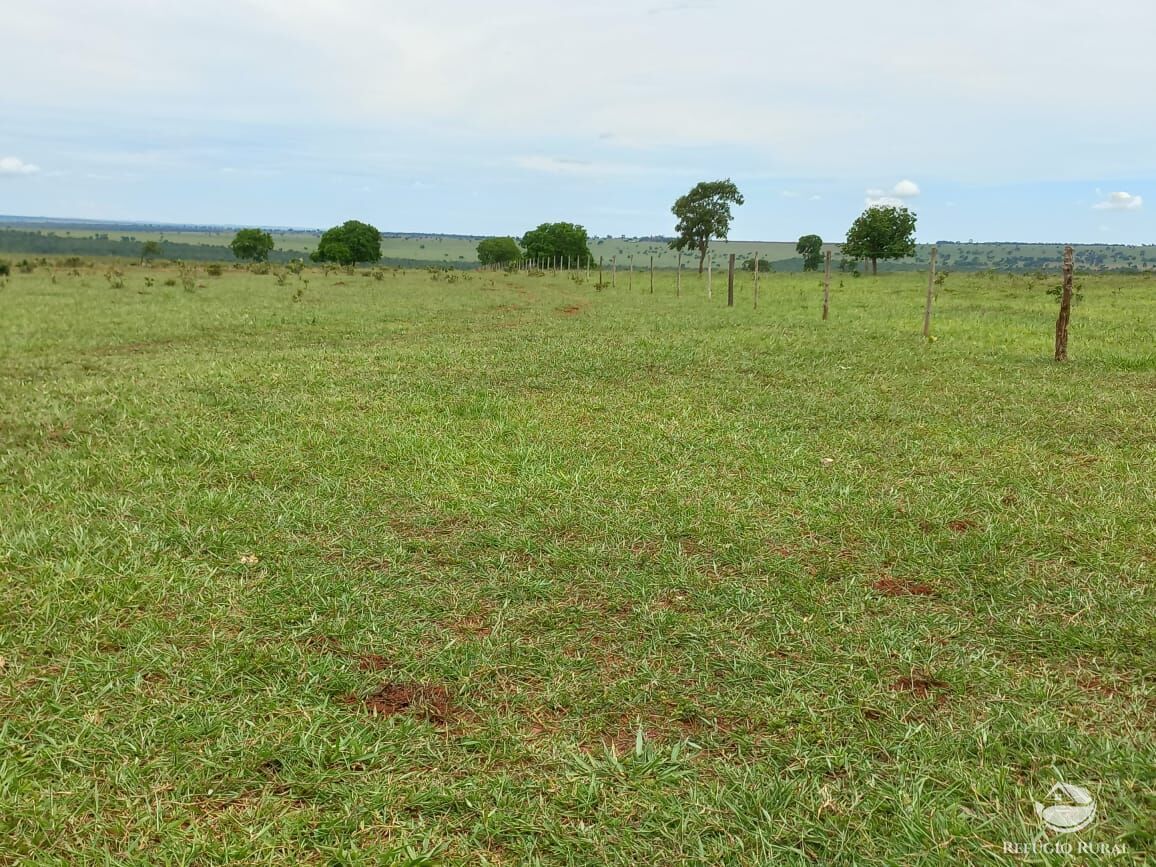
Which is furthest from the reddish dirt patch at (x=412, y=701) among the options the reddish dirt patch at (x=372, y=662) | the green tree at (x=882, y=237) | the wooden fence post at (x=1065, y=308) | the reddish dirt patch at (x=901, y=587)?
the green tree at (x=882, y=237)

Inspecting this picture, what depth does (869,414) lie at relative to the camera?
24.7ft

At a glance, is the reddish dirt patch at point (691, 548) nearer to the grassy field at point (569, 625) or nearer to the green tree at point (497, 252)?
the grassy field at point (569, 625)

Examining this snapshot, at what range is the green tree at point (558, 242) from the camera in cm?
8525

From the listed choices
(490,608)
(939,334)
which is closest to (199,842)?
(490,608)

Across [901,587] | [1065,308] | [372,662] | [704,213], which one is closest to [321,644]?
[372,662]

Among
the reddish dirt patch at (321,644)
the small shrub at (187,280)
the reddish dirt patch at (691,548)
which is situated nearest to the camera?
the reddish dirt patch at (321,644)

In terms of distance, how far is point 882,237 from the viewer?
5403 cm

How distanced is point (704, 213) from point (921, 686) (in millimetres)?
57789

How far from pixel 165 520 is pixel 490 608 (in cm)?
247

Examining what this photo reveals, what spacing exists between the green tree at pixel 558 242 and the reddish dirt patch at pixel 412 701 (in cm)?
8382

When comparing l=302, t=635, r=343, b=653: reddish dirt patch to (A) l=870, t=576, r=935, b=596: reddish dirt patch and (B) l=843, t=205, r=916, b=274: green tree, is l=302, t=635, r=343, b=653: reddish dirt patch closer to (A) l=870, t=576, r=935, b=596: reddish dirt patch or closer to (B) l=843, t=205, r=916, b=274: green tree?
(A) l=870, t=576, r=935, b=596: reddish dirt patch

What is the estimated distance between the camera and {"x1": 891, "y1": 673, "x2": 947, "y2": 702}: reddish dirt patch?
9.74 feet

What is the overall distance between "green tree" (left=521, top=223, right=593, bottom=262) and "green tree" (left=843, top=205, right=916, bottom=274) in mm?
36532

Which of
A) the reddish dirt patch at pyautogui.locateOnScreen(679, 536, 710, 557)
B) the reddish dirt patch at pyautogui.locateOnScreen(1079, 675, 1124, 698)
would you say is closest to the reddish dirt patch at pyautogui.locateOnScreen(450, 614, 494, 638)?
the reddish dirt patch at pyautogui.locateOnScreen(679, 536, 710, 557)
